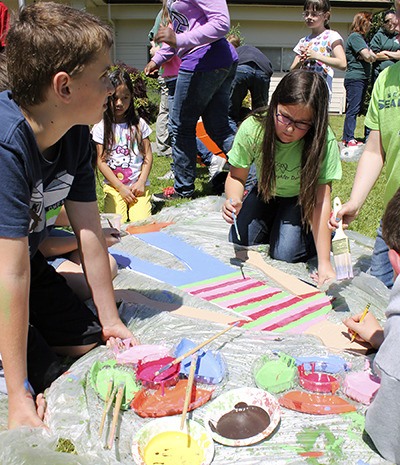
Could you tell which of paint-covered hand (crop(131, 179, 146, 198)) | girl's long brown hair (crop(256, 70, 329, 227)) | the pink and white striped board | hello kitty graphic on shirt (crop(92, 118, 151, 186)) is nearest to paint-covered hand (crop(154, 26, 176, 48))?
hello kitty graphic on shirt (crop(92, 118, 151, 186))

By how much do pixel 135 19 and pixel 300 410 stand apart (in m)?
12.6

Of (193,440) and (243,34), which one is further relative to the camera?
(243,34)

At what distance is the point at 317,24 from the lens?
5.06 metres

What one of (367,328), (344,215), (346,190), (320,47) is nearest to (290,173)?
(344,215)

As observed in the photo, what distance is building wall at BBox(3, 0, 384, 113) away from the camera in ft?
41.1

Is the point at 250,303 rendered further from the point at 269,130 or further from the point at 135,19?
the point at 135,19

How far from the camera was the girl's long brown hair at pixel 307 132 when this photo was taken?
244cm

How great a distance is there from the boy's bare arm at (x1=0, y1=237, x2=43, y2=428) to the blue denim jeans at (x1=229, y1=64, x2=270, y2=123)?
3812 mm

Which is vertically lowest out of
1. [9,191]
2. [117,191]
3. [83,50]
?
[117,191]

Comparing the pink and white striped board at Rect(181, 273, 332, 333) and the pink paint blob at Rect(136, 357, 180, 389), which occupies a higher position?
the pink paint blob at Rect(136, 357, 180, 389)

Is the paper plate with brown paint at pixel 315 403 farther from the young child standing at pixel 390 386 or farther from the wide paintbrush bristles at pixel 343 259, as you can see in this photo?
the wide paintbrush bristles at pixel 343 259

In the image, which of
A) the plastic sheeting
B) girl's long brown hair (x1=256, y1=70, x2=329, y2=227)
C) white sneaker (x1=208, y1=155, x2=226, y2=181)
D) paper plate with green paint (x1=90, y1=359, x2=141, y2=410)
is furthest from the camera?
white sneaker (x1=208, y1=155, x2=226, y2=181)

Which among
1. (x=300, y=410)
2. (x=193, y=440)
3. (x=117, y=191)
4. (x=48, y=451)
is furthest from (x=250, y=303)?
(x=117, y=191)

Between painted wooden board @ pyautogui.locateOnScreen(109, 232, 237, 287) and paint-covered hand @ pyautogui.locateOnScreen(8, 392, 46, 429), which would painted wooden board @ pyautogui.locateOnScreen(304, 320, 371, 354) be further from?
paint-covered hand @ pyautogui.locateOnScreen(8, 392, 46, 429)
